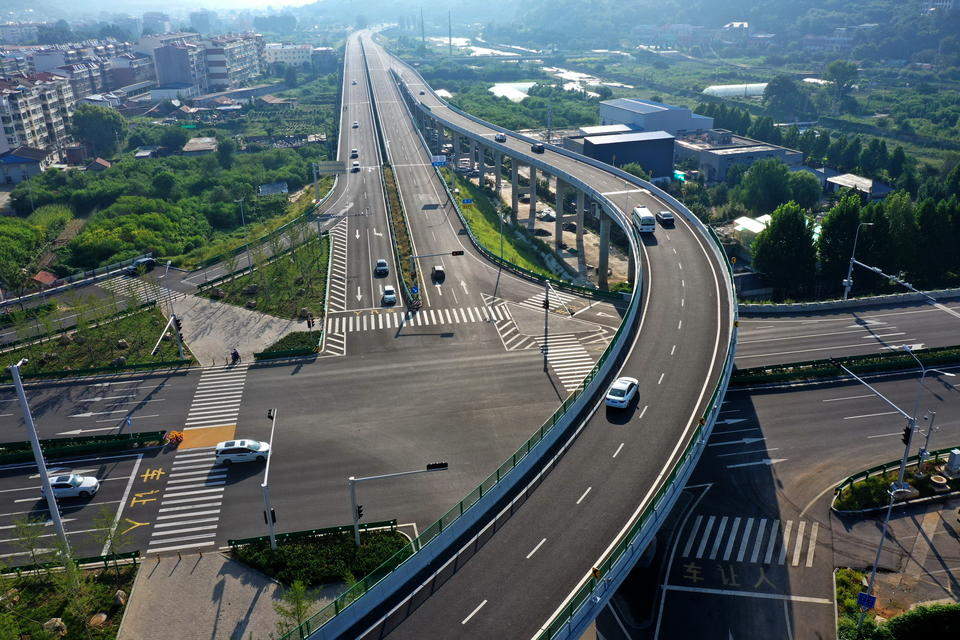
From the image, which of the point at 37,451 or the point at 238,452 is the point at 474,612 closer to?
the point at 37,451

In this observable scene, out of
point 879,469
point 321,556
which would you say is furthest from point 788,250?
point 321,556

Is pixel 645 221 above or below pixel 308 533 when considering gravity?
above

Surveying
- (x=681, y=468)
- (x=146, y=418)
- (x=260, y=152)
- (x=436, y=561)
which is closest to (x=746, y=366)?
(x=681, y=468)

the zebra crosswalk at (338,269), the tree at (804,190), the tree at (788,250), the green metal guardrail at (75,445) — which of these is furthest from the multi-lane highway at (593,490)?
the tree at (804,190)

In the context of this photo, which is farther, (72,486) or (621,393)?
(72,486)

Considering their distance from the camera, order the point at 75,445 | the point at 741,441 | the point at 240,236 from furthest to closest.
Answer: the point at 240,236 < the point at 741,441 < the point at 75,445

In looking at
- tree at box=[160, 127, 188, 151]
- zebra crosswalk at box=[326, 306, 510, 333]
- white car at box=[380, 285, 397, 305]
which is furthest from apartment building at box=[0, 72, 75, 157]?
zebra crosswalk at box=[326, 306, 510, 333]

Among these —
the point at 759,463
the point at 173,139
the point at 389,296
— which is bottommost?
the point at 759,463

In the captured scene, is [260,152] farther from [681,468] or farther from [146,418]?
[681,468]
